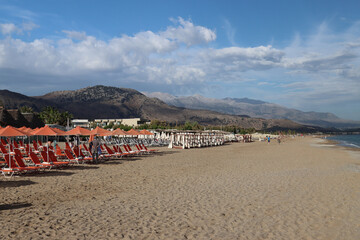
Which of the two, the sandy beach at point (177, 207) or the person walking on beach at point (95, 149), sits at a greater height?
the person walking on beach at point (95, 149)

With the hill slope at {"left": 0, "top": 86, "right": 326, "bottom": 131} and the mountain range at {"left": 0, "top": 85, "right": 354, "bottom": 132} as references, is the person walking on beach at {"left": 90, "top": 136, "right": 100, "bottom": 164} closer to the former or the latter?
the mountain range at {"left": 0, "top": 85, "right": 354, "bottom": 132}

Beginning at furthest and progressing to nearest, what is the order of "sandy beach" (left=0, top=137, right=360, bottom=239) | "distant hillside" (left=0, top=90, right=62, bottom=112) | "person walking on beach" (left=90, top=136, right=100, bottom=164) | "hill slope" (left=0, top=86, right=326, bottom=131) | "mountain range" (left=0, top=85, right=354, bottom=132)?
"hill slope" (left=0, top=86, right=326, bottom=131)
"mountain range" (left=0, top=85, right=354, bottom=132)
"distant hillside" (left=0, top=90, right=62, bottom=112)
"person walking on beach" (left=90, top=136, right=100, bottom=164)
"sandy beach" (left=0, top=137, right=360, bottom=239)

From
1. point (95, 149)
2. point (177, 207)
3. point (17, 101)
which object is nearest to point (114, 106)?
point (17, 101)

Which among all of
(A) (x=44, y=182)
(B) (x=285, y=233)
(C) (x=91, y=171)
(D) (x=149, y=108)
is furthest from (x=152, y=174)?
(D) (x=149, y=108)

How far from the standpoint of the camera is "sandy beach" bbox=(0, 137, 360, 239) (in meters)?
4.66

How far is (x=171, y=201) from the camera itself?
259 inches

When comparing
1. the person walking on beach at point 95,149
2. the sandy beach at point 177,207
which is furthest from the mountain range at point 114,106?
the sandy beach at point 177,207

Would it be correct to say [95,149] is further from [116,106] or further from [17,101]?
[116,106]

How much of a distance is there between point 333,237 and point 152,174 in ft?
22.2

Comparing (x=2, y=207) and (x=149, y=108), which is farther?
(x=149, y=108)

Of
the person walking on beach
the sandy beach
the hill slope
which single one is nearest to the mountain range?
the hill slope

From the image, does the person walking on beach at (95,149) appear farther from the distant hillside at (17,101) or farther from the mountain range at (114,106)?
the mountain range at (114,106)

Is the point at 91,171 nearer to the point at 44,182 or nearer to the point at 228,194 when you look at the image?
the point at 44,182

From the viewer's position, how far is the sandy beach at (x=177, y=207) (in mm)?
4660
